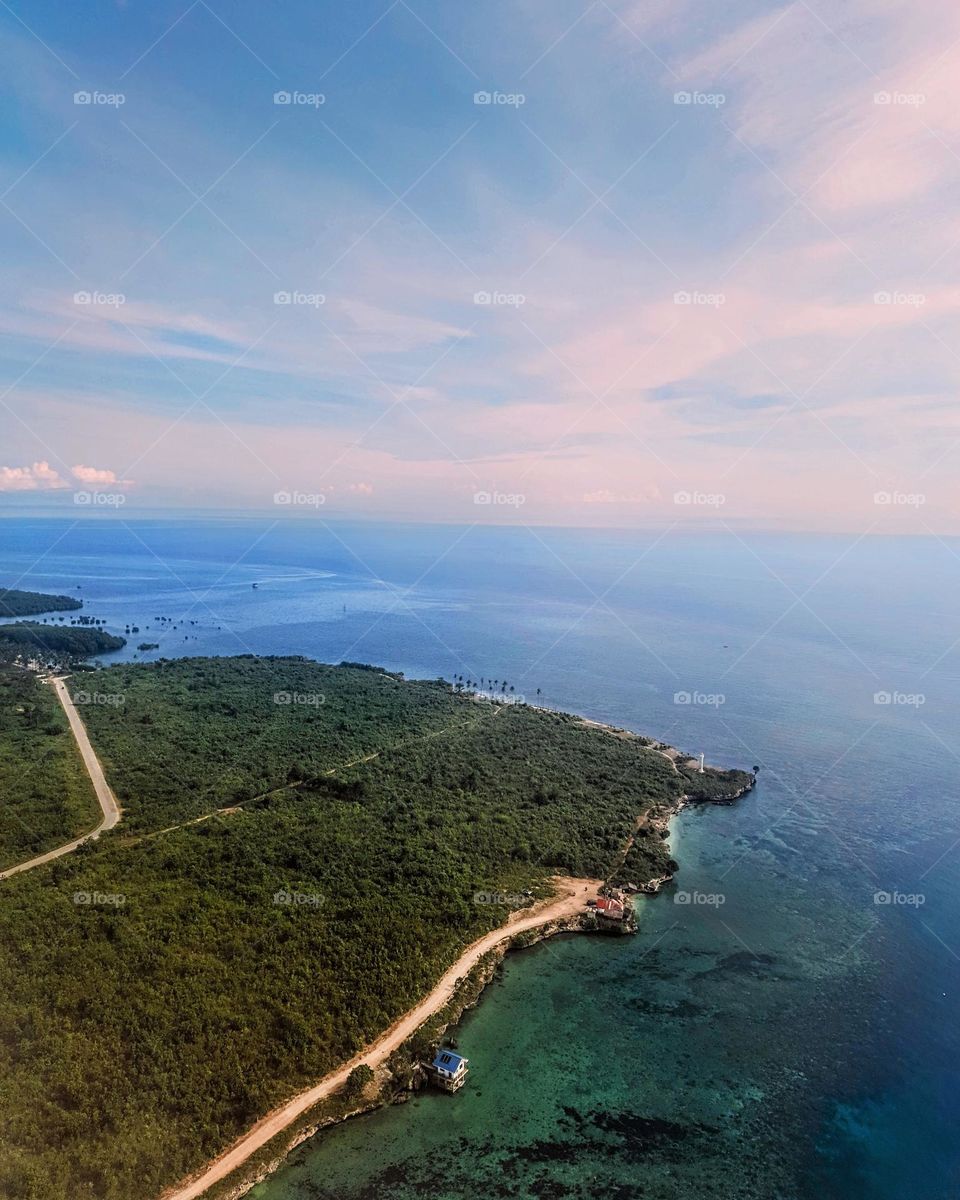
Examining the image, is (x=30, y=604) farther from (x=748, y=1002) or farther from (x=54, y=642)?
(x=748, y=1002)

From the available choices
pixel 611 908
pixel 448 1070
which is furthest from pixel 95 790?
pixel 611 908

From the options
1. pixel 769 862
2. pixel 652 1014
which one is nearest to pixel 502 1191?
pixel 652 1014

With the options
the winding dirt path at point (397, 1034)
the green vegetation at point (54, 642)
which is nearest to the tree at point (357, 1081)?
the winding dirt path at point (397, 1034)

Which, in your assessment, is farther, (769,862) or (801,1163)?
(769,862)

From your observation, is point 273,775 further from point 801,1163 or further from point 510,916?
point 801,1163

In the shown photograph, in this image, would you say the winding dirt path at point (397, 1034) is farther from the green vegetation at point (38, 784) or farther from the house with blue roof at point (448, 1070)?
the green vegetation at point (38, 784)
